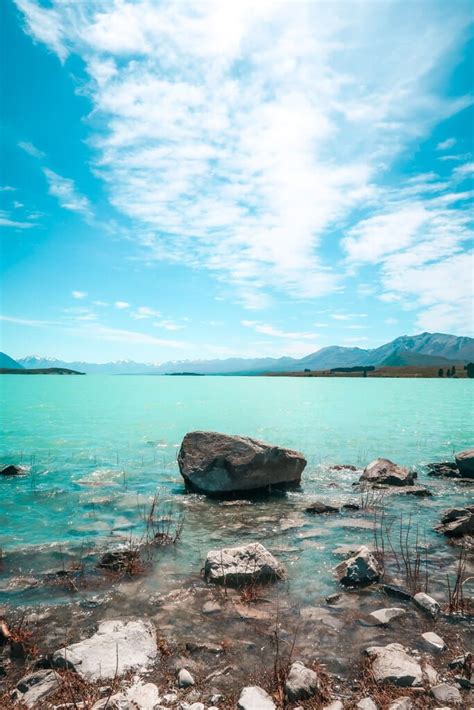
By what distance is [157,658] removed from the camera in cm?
791

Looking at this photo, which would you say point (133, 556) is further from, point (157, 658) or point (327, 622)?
point (327, 622)

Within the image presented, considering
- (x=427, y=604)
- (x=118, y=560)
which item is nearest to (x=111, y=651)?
(x=118, y=560)

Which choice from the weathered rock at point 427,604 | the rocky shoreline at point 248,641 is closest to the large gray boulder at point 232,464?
the rocky shoreline at point 248,641

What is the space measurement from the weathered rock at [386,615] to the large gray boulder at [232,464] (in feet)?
36.0

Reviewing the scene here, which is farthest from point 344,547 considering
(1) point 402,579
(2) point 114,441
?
(2) point 114,441

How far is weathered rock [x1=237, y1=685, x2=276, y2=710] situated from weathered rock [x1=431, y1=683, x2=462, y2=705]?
2.54m

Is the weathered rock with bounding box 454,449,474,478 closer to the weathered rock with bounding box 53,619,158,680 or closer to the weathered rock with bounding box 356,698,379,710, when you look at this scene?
the weathered rock with bounding box 356,698,379,710

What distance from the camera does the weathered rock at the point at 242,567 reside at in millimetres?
10914

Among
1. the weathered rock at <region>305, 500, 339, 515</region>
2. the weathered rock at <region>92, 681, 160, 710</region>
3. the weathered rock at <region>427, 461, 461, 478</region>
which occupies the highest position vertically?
the weathered rock at <region>92, 681, 160, 710</region>

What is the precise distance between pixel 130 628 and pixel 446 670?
19.4 feet

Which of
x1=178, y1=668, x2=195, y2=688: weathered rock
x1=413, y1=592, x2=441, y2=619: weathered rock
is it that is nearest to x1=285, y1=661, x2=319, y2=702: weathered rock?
x1=178, y1=668, x2=195, y2=688: weathered rock

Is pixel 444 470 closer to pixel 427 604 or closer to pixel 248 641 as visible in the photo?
pixel 427 604

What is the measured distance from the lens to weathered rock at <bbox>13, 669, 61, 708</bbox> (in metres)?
6.62

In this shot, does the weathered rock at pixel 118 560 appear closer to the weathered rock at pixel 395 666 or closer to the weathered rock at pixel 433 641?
the weathered rock at pixel 395 666
